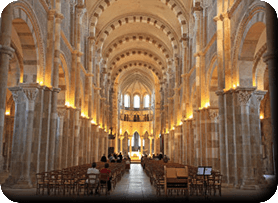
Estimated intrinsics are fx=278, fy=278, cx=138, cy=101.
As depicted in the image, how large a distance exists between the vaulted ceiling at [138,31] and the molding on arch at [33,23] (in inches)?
501

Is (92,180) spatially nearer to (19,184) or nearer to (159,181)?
(159,181)

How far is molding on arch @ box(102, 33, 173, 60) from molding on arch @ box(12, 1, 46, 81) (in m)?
22.9

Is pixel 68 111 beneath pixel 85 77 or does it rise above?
beneath

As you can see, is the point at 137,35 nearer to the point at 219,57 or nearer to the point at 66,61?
the point at 66,61

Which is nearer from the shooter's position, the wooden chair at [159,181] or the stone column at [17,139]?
the wooden chair at [159,181]

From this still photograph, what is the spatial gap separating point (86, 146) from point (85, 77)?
18.9ft

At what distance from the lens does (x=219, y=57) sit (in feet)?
45.1

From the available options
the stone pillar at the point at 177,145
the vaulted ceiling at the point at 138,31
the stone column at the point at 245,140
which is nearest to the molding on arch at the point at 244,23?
the stone column at the point at 245,140

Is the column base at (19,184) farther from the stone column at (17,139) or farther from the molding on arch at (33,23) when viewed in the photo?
the molding on arch at (33,23)

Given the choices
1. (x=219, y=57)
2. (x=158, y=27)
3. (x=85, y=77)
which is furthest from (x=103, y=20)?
(x=219, y=57)

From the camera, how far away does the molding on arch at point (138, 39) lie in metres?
35.5

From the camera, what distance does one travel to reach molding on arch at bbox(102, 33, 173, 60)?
1398 inches

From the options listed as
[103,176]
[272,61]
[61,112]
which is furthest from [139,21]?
[272,61]

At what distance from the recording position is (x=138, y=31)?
3556 centimetres
